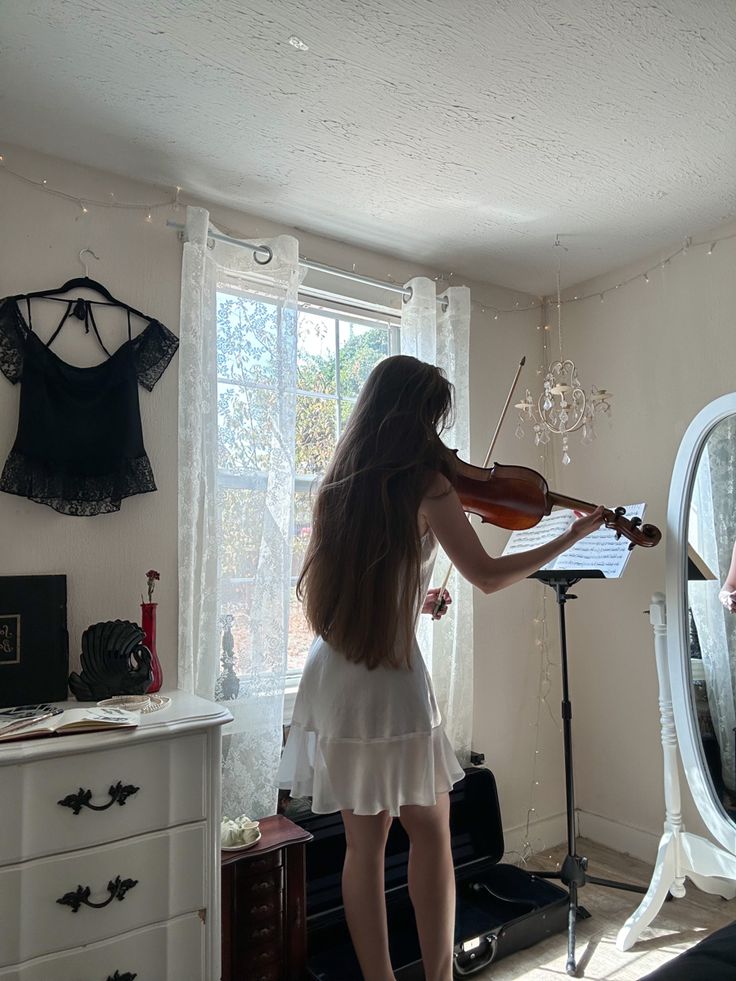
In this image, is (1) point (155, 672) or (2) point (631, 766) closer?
(1) point (155, 672)

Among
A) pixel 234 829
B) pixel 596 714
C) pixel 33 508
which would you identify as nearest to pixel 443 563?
pixel 596 714

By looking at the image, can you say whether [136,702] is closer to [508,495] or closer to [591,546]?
[508,495]

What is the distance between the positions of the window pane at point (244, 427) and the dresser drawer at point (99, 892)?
106 cm

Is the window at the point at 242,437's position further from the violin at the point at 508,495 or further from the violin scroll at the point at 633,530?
the violin scroll at the point at 633,530

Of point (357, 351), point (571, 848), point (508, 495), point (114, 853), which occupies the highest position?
point (357, 351)

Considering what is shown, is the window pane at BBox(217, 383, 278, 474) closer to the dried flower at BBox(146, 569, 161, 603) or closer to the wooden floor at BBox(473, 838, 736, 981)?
the dried flower at BBox(146, 569, 161, 603)

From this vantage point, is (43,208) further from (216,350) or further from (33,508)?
(33,508)

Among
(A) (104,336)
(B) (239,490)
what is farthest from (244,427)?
(A) (104,336)

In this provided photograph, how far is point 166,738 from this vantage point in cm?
161

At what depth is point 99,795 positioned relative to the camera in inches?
60.2

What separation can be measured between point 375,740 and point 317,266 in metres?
1.64

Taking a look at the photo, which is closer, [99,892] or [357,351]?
[99,892]

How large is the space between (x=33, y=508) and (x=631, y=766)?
2.45 meters

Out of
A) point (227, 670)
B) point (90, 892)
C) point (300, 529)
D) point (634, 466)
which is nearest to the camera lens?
point (90, 892)
